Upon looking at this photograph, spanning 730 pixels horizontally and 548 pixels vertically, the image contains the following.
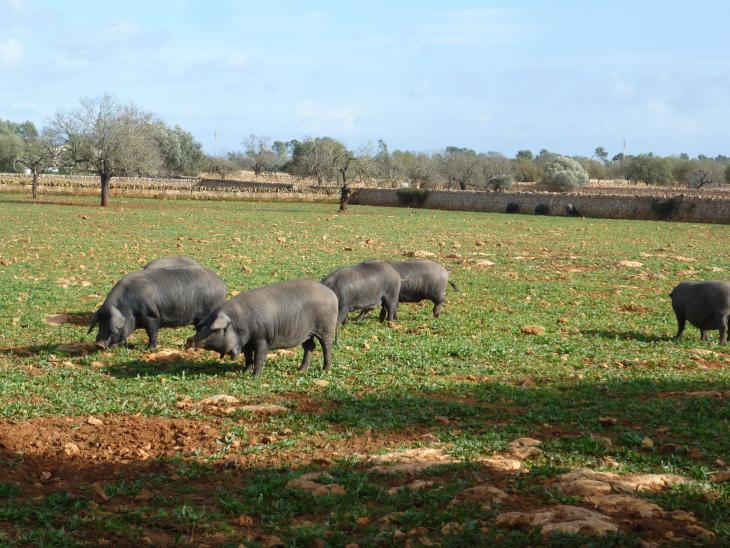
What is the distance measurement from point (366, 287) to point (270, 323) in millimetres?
4090

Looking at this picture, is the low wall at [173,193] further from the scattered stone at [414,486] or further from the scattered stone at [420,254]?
the scattered stone at [414,486]

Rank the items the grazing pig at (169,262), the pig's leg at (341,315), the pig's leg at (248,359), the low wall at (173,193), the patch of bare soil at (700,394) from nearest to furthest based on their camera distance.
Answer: the patch of bare soil at (700,394), the pig's leg at (248,359), the pig's leg at (341,315), the grazing pig at (169,262), the low wall at (173,193)

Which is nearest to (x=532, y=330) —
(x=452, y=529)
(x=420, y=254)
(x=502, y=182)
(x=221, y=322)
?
(x=221, y=322)

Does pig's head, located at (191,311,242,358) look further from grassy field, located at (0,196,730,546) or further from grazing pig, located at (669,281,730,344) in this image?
grazing pig, located at (669,281,730,344)

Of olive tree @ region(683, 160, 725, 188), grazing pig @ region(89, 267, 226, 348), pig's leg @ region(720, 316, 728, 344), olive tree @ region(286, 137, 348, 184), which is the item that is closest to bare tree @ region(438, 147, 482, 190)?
olive tree @ region(286, 137, 348, 184)

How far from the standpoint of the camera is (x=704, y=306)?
1454 centimetres

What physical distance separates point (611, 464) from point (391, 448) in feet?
6.81

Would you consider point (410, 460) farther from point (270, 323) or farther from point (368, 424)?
point (270, 323)

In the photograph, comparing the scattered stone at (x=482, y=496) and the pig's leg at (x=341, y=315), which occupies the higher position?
the pig's leg at (x=341, y=315)

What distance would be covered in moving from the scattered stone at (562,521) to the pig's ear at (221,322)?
5579mm

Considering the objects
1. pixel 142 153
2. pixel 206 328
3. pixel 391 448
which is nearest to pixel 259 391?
pixel 206 328

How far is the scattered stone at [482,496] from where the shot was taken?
641 centimetres

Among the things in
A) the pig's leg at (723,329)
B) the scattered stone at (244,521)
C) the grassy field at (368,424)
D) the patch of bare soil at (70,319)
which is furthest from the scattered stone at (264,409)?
the pig's leg at (723,329)

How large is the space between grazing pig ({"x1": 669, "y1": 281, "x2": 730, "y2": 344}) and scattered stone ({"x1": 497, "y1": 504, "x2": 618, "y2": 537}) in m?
9.41
